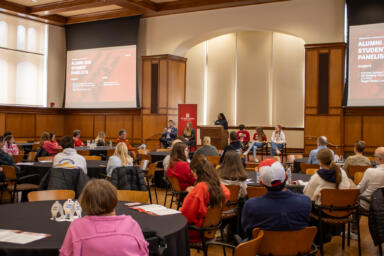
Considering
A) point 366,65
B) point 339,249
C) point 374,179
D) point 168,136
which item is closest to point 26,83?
point 168,136

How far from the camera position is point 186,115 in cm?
1466

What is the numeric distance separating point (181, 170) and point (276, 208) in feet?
9.23

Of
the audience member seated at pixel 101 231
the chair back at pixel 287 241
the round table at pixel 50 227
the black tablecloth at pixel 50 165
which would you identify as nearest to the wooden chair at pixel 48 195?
the round table at pixel 50 227

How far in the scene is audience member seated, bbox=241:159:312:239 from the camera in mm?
2939

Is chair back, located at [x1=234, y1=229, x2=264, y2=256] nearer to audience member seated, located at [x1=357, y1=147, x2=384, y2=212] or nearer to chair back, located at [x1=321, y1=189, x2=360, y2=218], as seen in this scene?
chair back, located at [x1=321, y1=189, x2=360, y2=218]

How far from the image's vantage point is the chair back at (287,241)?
9.27ft

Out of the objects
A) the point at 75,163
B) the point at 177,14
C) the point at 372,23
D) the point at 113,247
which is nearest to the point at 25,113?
the point at 177,14

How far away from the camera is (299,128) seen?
51.4 ft

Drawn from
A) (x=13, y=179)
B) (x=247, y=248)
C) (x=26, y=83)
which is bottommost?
(x=13, y=179)

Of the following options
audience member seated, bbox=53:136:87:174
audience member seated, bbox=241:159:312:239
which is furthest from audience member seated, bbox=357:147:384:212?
audience member seated, bbox=53:136:87:174

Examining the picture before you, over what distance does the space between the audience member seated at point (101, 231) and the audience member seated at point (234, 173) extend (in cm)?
277

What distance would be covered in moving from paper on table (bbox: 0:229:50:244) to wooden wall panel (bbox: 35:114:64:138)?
14459 millimetres

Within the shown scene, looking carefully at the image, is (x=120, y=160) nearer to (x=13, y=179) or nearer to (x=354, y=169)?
(x=13, y=179)

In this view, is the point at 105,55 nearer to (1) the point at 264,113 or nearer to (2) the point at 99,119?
(2) the point at 99,119
